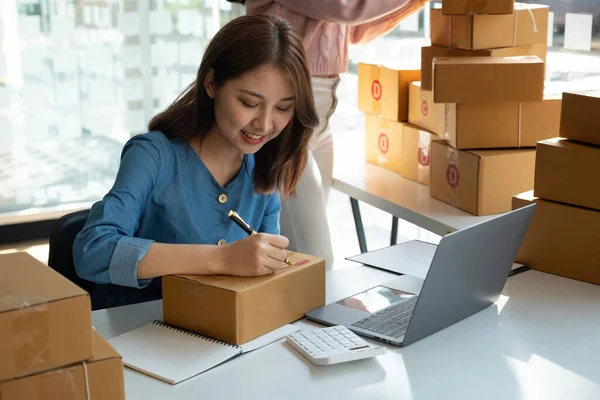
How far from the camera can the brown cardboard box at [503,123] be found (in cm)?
229

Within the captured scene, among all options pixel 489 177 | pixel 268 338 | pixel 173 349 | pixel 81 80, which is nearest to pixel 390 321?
pixel 268 338

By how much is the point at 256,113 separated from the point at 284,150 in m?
0.20

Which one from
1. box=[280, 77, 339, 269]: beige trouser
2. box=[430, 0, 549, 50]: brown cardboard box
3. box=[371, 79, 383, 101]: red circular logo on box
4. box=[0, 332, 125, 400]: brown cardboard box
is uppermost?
box=[430, 0, 549, 50]: brown cardboard box

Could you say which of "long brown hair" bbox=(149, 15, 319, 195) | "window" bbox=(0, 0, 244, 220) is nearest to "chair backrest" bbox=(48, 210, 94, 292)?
"long brown hair" bbox=(149, 15, 319, 195)

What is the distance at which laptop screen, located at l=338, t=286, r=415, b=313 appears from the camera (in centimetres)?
153

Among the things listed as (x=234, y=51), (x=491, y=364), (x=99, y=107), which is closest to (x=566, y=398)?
(x=491, y=364)

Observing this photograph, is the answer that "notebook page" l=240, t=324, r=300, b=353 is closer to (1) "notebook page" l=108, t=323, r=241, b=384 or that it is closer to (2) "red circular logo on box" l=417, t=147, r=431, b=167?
(1) "notebook page" l=108, t=323, r=241, b=384

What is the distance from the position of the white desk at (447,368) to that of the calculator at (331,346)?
1 centimetres

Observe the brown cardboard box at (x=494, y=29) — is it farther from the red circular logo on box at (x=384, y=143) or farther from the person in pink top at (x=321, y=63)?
the red circular logo on box at (x=384, y=143)

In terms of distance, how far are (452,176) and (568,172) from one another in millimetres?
601

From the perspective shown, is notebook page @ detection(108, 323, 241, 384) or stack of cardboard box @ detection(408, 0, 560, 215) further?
stack of cardboard box @ detection(408, 0, 560, 215)

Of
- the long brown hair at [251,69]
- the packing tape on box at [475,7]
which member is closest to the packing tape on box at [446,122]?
the packing tape on box at [475,7]

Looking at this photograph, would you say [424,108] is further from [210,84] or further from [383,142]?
[210,84]

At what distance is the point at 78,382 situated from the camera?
3.30 ft
